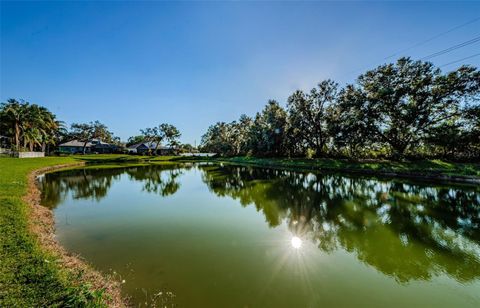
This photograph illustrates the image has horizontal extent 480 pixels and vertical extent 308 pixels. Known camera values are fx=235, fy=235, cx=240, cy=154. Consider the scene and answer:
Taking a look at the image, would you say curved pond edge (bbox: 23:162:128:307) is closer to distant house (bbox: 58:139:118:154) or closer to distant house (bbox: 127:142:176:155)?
distant house (bbox: 58:139:118:154)

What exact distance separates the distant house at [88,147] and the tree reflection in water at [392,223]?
67.3 metres

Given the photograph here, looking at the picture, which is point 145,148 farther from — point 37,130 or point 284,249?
point 284,249

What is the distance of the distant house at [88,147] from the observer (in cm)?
6469

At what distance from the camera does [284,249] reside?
6.70 metres

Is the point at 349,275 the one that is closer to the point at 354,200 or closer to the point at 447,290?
the point at 447,290

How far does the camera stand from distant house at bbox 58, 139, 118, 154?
64.7m

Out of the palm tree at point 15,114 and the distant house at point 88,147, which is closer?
A: the palm tree at point 15,114

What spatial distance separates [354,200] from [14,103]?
55.2 m

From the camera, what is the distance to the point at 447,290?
454cm

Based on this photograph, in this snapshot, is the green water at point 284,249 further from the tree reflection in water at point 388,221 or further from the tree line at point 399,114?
the tree line at point 399,114

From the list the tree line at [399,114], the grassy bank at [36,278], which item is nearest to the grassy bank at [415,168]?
the tree line at [399,114]

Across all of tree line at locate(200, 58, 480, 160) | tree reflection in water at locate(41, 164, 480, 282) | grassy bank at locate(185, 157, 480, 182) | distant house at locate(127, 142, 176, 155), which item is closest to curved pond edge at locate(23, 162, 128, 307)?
tree reflection in water at locate(41, 164, 480, 282)

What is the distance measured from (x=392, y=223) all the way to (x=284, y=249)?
5.01 m

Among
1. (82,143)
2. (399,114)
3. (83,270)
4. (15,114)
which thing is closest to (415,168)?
(399,114)
